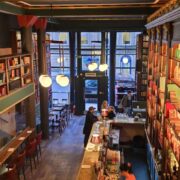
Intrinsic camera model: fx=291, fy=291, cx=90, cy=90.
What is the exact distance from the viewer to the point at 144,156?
9.27m

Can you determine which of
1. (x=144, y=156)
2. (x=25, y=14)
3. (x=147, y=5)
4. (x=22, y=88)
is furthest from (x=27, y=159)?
(x=147, y=5)

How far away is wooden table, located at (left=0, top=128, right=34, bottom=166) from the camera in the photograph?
7.31 meters

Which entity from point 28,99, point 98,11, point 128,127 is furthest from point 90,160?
point 128,127

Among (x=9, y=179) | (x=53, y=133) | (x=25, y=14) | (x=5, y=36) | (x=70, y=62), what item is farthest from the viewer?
(x=70, y=62)

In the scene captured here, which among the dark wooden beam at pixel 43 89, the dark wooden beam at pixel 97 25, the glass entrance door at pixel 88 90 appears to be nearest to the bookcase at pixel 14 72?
the dark wooden beam at pixel 43 89

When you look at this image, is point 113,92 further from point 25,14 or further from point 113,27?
point 25,14

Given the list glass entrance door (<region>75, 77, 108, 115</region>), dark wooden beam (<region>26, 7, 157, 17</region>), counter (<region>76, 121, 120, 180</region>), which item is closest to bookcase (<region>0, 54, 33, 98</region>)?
dark wooden beam (<region>26, 7, 157, 17</region>)

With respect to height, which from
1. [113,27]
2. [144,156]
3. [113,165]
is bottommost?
[144,156]

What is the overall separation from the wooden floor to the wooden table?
0.83 metres

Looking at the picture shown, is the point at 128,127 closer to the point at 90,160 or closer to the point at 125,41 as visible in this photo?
the point at 90,160

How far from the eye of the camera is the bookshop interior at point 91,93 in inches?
219

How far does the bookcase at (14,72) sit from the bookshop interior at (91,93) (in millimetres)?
27

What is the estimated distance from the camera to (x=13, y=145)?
26.4 ft

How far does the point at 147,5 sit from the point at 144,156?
4.66 meters
